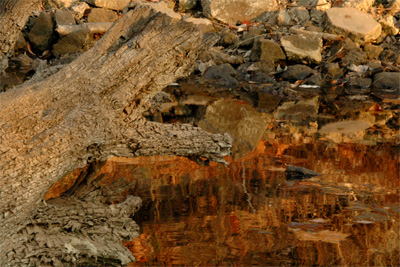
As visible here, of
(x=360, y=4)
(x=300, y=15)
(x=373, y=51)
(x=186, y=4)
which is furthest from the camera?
(x=186, y=4)

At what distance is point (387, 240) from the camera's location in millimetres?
4582

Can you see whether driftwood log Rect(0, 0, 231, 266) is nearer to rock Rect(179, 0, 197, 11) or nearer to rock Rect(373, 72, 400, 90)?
rock Rect(373, 72, 400, 90)

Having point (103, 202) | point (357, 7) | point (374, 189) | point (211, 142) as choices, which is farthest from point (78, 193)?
point (357, 7)

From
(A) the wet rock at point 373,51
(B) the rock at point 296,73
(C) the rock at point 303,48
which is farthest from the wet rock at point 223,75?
(A) the wet rock at point 373,51

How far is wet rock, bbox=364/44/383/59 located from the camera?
13.3m

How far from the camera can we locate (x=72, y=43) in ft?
48.0

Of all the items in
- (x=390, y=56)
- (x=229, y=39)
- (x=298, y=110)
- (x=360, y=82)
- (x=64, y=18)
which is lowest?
(x=298, y=110)

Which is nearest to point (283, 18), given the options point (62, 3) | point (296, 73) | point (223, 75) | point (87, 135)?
point (296, 73)

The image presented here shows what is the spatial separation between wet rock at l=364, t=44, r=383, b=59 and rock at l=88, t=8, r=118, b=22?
614cm

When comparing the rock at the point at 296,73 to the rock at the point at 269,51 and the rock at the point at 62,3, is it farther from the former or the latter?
the rock at the point at 62,3

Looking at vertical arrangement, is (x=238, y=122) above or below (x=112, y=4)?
below

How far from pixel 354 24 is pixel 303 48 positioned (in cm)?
158

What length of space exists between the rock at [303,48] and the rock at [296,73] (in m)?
0.36

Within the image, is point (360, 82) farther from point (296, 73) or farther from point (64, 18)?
point (64, 18)
